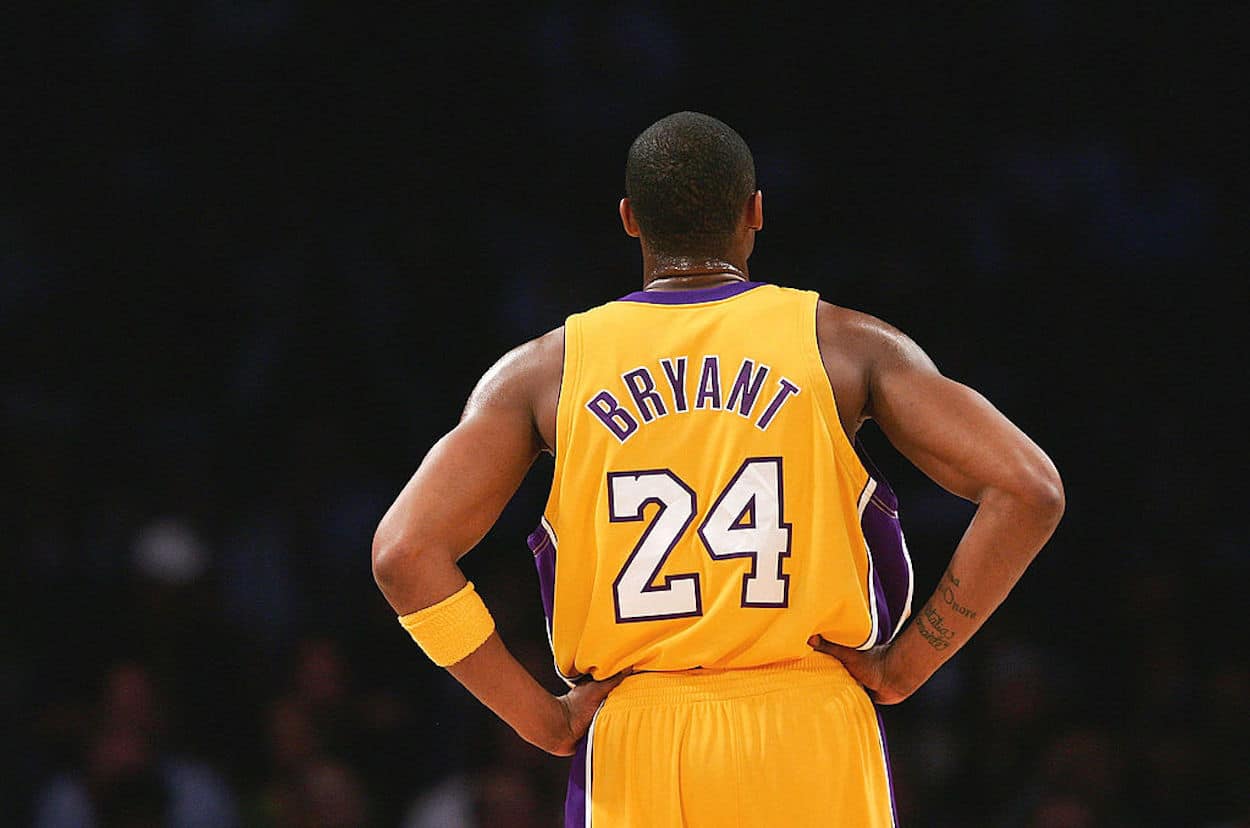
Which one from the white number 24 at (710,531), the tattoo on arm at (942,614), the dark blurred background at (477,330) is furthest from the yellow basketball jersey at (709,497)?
the dark blurred background at (477,330)

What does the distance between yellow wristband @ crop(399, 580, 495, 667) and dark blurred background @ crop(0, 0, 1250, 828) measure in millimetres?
2850

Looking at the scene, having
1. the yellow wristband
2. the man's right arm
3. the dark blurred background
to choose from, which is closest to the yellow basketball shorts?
the man's right arm

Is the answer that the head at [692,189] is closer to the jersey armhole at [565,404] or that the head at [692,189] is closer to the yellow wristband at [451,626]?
the jersey armhole at [565,404]

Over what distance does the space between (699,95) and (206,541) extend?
2763 millimetres

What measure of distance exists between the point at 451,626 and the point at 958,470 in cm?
89

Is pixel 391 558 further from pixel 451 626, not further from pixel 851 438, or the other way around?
pixel 851 438

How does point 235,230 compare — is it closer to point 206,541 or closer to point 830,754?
point 206,541

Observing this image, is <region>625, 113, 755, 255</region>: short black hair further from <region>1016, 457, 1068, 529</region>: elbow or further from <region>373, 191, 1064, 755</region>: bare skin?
<region>1016, 457, 1068, 529</region>: elbow

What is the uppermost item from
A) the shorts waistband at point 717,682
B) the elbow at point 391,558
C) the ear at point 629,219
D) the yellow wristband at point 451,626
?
the ear at point 629,219

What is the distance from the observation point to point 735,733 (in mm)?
2633

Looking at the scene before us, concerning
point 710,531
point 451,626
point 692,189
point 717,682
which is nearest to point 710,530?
point 710,531

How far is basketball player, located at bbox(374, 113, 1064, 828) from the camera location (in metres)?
A: 2.63

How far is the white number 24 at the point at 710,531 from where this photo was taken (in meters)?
2.63

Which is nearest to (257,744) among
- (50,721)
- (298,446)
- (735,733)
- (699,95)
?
(50,721)
